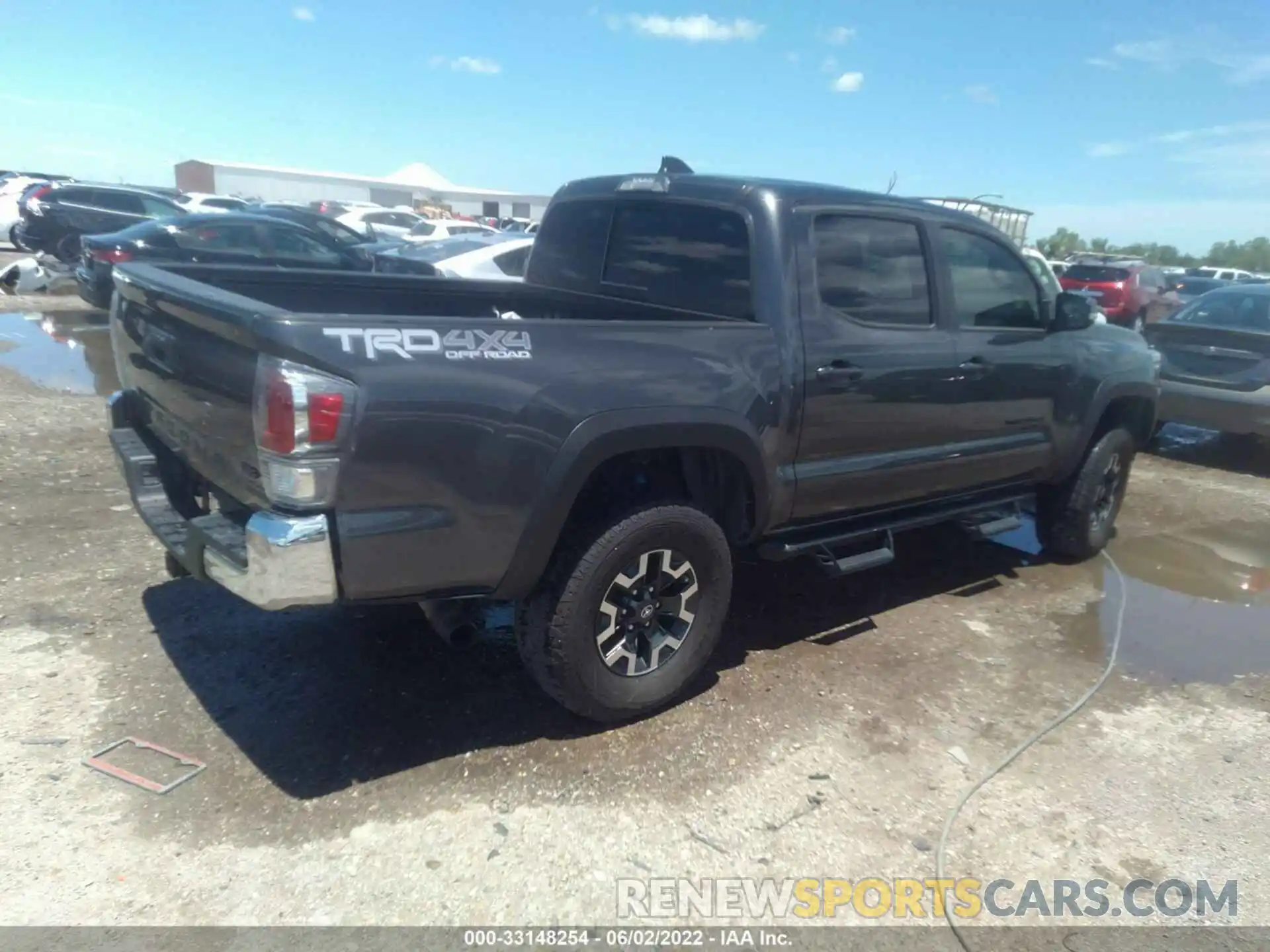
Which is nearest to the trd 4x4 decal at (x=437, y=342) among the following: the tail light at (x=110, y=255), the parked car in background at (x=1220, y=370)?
the parked car in background at (x=1220, y=370)

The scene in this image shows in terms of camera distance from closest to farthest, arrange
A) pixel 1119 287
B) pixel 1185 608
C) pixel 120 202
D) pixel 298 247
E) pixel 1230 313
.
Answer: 1. pixel 1185 608
2. pixel 1230 313
3. pixel 298 247
4. pixel 120 202
5. pixel 1119 287

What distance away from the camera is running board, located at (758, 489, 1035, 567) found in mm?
4145

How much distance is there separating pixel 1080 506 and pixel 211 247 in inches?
414

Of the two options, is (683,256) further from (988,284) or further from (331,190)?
(331,190)

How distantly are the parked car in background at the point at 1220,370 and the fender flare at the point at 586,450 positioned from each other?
6906mm

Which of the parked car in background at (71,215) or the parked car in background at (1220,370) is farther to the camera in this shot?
the parked car in background at (71,215)

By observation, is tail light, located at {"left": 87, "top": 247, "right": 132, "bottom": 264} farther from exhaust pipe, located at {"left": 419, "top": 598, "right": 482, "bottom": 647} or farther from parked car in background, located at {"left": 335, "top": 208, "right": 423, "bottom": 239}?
parked car in background, located at {"left": 335, "top": 208, "right": 423, "bottom": 239}

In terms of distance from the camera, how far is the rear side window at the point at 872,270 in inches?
161

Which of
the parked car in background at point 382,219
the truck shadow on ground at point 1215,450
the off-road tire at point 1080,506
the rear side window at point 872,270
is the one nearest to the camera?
the rear side window at point 872,270

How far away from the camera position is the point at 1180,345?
9.17 meters

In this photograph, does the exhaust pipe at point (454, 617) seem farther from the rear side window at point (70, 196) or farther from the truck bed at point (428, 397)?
the rear side window at point (70, 196)

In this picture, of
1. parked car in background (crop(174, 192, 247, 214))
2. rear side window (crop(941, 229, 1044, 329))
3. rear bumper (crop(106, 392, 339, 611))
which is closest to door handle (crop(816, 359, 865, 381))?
rear side window (crop(941, 229, 1044, 329))

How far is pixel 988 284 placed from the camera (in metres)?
4.93

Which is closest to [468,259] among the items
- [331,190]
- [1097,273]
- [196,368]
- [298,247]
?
[298,247]
